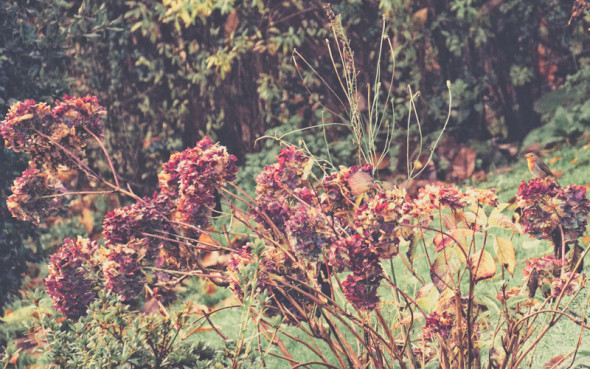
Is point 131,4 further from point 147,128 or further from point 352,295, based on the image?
point 352,295

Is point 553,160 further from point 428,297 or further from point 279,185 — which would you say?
point 279,185

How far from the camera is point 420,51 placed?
5879mm

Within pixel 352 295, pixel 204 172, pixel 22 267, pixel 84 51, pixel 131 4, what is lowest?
pixel 22 267

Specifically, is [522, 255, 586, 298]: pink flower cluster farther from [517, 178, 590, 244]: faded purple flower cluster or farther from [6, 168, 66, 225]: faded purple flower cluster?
[6, 168, 66, 225]: faded purple flower cluster

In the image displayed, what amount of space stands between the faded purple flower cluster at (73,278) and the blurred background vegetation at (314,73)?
11.7 feet

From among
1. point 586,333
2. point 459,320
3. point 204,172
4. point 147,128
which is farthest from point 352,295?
point 147,128

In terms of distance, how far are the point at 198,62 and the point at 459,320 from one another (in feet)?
15.3

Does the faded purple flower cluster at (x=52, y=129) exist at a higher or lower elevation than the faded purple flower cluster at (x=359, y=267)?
higher


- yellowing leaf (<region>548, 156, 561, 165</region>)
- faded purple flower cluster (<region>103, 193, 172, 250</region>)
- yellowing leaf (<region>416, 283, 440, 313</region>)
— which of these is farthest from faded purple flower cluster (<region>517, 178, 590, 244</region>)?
yellowing leaf (<region>548, 156, 561, 165</region>)

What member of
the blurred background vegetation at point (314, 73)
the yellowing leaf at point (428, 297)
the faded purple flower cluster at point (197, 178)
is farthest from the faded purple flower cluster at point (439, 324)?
the blurred background vegetation at point (314, 73)

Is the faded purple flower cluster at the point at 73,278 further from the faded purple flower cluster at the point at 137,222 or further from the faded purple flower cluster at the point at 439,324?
the faded purple flower cluster at the point at 439,324

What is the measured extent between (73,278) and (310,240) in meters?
0.86

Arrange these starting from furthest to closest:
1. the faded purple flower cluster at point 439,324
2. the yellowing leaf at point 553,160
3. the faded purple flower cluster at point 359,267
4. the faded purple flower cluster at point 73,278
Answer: the yellowing leaf at point 553,160
the faded purple flower cluster at point 73,278
the faded purple flower cluster at point 439,324
the faded purple flower cluster at point 359,267

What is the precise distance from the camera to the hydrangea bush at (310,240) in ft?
5.90
